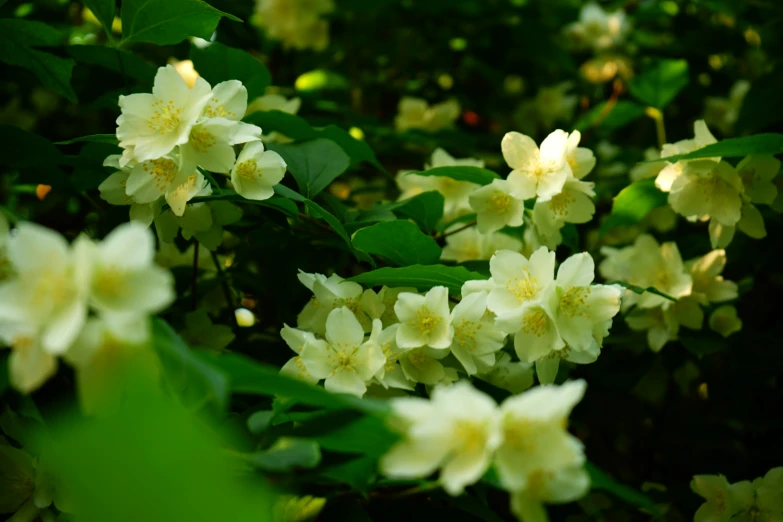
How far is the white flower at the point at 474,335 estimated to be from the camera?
1014 millimetres

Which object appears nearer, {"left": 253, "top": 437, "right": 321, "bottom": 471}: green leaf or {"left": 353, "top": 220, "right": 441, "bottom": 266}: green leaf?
{"left": 253, "top": 437, "right": 321, "bottom": 471}: green leaf

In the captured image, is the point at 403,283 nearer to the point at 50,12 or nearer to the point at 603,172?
the point at 603,172

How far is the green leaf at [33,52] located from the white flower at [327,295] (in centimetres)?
54

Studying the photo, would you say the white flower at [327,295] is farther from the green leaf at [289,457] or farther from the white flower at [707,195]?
the white flower at [707,195]

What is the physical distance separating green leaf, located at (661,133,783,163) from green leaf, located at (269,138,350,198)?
1.95 ft

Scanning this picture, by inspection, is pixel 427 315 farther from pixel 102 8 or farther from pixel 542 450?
pixel 102 8

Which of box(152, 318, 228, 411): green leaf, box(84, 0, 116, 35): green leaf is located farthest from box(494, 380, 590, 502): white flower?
box(84, 0, 116, 35): green leaf

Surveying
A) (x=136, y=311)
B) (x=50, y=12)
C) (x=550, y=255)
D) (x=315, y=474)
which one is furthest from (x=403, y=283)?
(x=50, y=12)

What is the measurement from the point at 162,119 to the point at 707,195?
38.7 inches

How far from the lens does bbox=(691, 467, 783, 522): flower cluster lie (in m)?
1.12

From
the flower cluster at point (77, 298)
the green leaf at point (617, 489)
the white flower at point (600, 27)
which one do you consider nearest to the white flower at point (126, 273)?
the flower cluster at point (77, 298)

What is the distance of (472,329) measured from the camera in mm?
1022

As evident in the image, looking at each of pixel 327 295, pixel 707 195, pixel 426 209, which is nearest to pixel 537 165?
pixel 426 209

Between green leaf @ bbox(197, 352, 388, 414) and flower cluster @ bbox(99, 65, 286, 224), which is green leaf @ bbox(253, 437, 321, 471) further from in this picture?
flower cluster @ bbox(99, 65, 286, 224)
